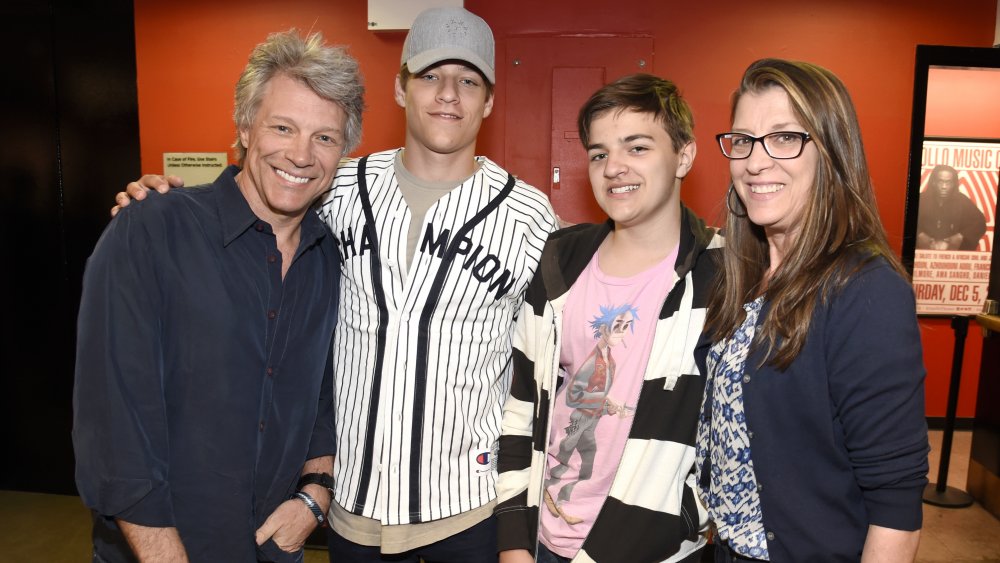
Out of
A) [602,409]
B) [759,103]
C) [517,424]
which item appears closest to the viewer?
[759,103]

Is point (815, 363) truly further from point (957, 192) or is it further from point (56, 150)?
point (957, 192)

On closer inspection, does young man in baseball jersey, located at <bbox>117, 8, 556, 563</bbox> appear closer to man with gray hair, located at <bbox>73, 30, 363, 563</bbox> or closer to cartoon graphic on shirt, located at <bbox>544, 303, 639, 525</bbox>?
man with gray hair, located at <bbox>73, 30, 363, 563</bbox>

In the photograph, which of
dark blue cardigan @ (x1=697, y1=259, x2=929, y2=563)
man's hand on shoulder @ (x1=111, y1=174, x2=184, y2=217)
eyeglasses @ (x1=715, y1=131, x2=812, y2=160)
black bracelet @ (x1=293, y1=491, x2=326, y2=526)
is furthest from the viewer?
black bracelet @ (x1=293, y1=491, x2=326, y2=526)

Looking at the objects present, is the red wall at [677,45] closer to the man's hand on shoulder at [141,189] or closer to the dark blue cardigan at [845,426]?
the man's hand on shoulder at [141,189]

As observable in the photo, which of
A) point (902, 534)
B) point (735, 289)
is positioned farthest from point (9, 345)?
point (902, 534)

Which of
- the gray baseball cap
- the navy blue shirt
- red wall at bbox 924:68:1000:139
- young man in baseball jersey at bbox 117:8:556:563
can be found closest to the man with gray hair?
the navy blue shirt

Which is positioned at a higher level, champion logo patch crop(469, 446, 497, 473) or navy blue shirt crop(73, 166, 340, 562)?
navy blue shirt crop(73, 166, 340, 562)

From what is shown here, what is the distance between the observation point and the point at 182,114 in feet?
13.5

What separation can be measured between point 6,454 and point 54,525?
0.79 metres

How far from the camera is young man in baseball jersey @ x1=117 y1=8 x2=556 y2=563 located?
1.87m

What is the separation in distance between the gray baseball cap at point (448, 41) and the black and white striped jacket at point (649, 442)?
0.76m

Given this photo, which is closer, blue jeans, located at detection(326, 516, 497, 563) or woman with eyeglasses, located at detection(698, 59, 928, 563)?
woman with eyeglasses, located at detection(698, 59, 928, 563)

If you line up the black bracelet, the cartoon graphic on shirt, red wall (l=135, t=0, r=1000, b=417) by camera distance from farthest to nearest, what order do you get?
red wall (l=135, t=0, r=1000, b=417) < the black bracelet < the cartoon graphic on shirt

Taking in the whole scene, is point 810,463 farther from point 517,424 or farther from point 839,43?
point 839,43
